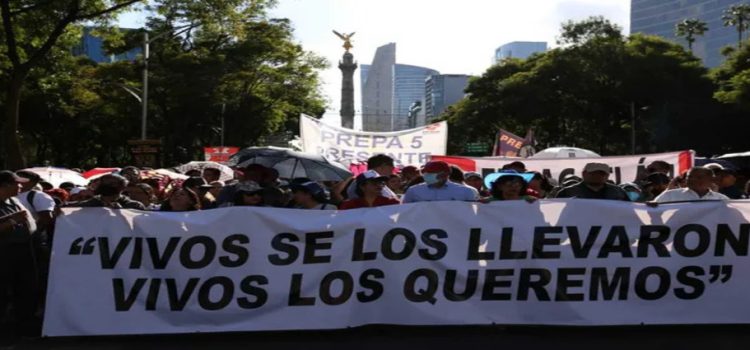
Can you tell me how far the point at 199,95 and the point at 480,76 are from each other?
24.0 m

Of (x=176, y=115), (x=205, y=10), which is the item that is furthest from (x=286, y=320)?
(x=176, y=115)

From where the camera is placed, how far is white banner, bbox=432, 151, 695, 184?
12188 mm

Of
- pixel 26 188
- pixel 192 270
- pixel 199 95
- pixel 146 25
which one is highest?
pixel 146 25

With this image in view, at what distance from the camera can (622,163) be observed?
12.5m

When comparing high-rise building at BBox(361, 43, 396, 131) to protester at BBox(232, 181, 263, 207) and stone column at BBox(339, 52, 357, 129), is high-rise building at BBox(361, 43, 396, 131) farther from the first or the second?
protester at BBox(232, 181, 263, 207)

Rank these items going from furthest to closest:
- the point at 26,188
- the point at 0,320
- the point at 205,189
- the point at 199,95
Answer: the point at 199,95
the point at 205,189
the point at 26,188
the point at 0,320

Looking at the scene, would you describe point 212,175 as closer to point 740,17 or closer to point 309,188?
point 309,188

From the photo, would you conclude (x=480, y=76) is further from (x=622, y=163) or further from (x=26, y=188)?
(x=26, y=188)

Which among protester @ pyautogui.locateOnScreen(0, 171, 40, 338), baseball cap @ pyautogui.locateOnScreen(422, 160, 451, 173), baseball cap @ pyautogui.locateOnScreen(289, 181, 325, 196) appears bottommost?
protester @ pyautogui.locateOnScreen(0, 171, 40, 338)

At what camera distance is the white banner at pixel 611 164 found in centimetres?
1219

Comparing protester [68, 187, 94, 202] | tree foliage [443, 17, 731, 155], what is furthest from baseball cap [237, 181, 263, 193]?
tree foliage [443, 17, 731, 155]

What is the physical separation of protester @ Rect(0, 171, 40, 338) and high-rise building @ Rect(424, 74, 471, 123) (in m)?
147

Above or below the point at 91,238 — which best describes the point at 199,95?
above

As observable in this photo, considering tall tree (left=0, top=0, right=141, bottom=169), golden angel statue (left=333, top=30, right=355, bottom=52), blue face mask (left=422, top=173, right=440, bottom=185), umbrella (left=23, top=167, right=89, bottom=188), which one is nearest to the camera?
blue face mask (left=422, top=173, right=440, bottom=185)
